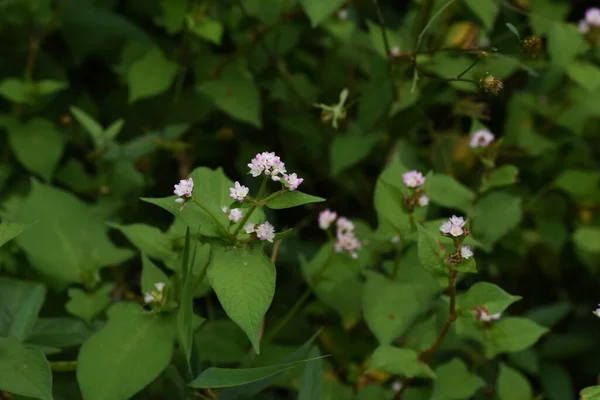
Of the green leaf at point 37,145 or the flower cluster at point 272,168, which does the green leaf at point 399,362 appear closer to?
the flower cluster at point 272,168

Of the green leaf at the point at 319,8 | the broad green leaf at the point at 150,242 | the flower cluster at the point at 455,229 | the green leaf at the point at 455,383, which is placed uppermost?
the green leaf at the point at 319,8

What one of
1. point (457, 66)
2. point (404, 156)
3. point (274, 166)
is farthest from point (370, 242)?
point (274, 166)

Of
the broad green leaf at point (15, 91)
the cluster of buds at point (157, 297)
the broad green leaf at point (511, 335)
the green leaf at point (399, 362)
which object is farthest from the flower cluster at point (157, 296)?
the broad green leaf at point (15, 91)

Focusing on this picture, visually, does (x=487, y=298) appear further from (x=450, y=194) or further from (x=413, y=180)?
(x=450, y=194)

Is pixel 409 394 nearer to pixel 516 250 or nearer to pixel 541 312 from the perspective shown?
pixel 541 312

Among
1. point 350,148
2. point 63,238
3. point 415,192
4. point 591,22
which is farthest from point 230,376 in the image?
point 591,22
